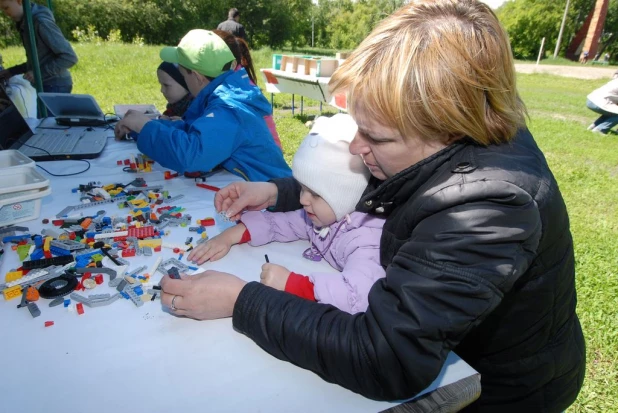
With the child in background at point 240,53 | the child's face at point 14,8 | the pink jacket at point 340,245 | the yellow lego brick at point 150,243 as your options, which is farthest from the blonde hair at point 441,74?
the child's face at point 14,8

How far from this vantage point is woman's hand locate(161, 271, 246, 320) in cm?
98

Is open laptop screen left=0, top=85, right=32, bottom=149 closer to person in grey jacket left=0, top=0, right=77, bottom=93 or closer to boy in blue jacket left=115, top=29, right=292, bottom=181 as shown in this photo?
boy in blue jacket left=115, top=29, right=292, bottom=181

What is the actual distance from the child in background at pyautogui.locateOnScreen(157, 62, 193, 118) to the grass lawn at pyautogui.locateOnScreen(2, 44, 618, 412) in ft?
7.69

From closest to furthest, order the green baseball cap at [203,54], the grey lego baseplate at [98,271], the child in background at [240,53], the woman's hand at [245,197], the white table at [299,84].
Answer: the grey lego baseplate at [98,271] → the woman's hand at [245,197] → the green baseball cap at [203,54] → the child in background at [240,53] → the white table at [299,84]

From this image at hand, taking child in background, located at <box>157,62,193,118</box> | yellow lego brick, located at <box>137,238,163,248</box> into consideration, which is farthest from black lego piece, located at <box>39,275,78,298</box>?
child in background, located at <box>157,62,193,118</box>

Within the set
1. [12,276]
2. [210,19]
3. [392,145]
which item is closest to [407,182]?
[392,145]

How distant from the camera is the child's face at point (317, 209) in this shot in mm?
1329

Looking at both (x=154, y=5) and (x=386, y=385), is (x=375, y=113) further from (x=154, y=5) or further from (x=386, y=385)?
(x=154, y=5)

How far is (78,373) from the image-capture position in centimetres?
86

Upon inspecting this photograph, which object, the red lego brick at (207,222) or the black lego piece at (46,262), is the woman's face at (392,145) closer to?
the red lego brick at (207,222)

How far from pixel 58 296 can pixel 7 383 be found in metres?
0.30

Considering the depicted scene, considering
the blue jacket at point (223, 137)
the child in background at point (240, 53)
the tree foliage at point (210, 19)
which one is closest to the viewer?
the blue jacket at point (223, 137)

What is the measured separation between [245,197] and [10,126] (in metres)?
1.64

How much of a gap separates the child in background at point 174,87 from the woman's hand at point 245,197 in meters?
1.40
